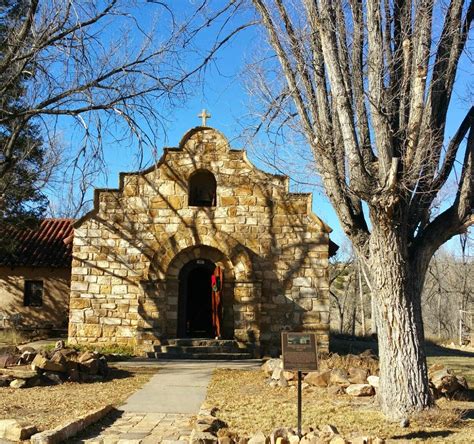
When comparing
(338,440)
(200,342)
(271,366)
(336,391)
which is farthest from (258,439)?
(200,342)

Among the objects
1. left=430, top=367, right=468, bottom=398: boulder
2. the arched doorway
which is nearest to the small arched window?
the arched doorway

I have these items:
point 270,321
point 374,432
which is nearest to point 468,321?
point 270,321

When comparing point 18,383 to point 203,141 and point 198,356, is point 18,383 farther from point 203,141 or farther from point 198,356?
point 203,141

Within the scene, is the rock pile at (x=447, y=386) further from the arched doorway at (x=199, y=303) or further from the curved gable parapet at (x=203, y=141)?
the curved gable parapet at (x=203, y=141)

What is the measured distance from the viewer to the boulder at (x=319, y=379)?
400 inches

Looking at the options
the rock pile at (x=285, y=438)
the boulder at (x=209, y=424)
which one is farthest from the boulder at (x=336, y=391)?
the rock pile at (x=285, y=438)

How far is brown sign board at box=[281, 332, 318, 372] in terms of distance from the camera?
7160 millimetres

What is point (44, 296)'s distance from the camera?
21.8 metres

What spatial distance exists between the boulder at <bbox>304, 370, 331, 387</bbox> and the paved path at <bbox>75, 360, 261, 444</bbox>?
6.48 feet

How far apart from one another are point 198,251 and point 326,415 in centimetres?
885

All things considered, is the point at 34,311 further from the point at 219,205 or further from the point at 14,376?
the point at 14,376

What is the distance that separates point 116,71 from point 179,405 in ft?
21.5

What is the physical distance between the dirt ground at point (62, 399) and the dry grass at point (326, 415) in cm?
166

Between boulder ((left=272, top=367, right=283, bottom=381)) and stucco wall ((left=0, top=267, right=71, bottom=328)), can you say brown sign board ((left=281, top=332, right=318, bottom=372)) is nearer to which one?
boulder ((left=272, top=367, right=283, bottom=381))
